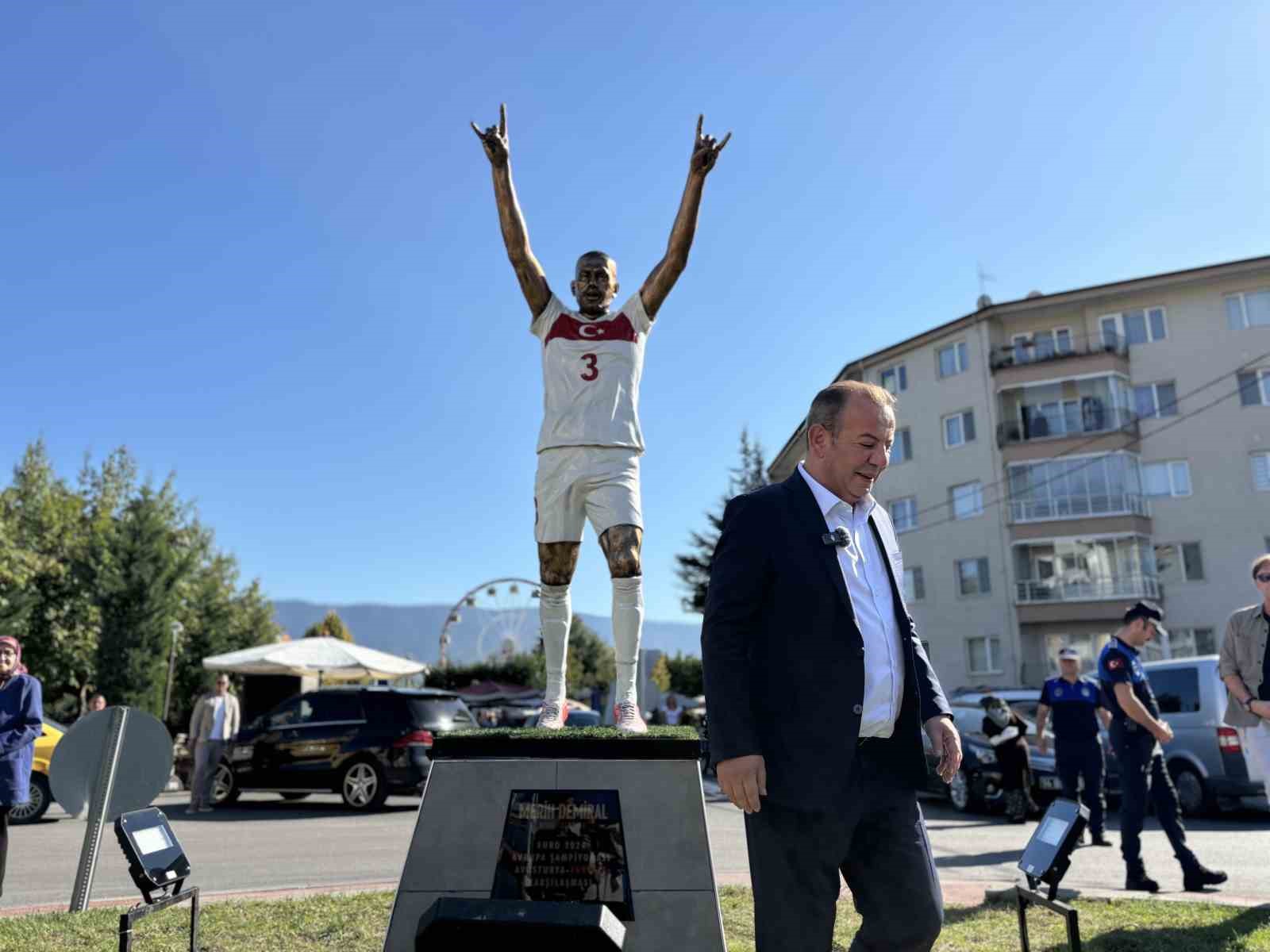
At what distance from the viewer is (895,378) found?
40.1m

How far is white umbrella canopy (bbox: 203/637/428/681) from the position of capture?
62.1 ft

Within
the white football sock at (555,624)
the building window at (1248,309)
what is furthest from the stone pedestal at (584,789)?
the building window at (1248,309)

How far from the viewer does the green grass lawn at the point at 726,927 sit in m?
5.03

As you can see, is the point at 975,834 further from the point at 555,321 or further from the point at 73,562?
the point at 73,562

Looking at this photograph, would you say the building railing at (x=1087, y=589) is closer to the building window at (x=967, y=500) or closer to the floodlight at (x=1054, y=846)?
the building window at (x=967, y=500)

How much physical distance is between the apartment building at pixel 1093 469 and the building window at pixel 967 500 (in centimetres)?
5

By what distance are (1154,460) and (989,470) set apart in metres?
5.26

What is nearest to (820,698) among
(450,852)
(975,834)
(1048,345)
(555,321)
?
(450,852)

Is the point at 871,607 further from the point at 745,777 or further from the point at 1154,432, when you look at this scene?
the point at 1154,432

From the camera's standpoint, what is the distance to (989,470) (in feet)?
118

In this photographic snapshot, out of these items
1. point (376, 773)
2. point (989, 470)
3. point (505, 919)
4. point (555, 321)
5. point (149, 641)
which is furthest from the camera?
point (989, 470)

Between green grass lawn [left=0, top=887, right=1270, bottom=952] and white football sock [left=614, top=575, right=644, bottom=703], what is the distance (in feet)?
4.54

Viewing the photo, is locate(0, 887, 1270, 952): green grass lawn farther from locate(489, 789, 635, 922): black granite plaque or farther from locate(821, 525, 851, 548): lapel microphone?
locate(821, 525, 851, 548): lapel microphone

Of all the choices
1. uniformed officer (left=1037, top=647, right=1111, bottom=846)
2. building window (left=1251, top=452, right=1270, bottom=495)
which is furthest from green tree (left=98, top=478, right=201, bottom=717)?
building window (left=1251, top=452, right=1270, bottom=495)
